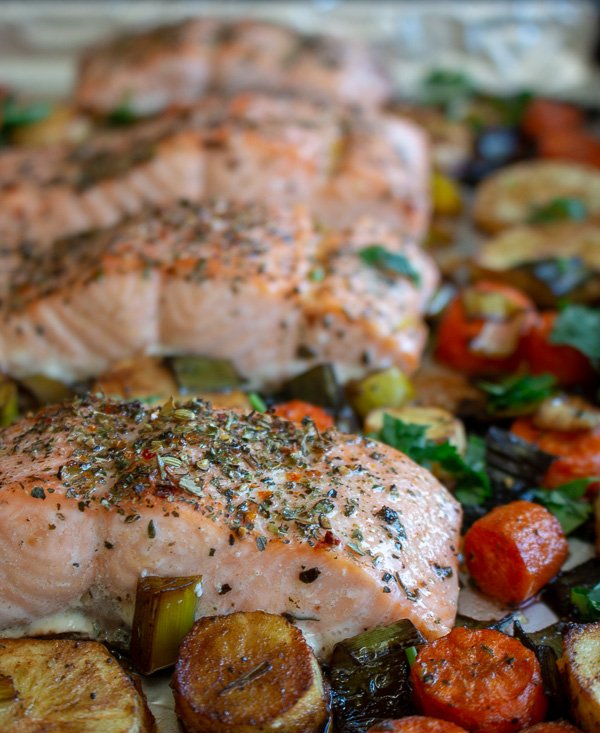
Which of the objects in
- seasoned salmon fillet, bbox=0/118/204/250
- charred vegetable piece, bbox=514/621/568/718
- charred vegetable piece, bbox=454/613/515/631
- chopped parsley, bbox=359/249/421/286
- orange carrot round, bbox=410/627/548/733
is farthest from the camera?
seasoned salmon fillet, bbox=0/118/204/250

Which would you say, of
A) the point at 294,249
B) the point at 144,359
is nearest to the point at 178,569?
the point at 144,359

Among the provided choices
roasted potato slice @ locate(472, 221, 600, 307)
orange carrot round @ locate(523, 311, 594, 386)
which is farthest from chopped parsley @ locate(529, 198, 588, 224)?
orange carrot round @ locate(523, 311, 594, 386)

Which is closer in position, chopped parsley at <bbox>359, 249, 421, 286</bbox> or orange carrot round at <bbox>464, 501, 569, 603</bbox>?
orange carrot round at <bbox>464, 501, 569, 603</bbox>

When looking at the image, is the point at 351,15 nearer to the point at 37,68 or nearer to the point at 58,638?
the point at 37,68

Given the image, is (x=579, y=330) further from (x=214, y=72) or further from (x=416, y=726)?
(x=214, y=72)

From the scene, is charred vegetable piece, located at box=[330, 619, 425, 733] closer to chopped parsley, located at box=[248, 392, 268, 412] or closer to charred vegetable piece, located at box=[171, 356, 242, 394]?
chopped parsley, located at box=[248, 392, 268, 412]

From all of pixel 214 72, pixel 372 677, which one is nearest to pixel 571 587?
pixel 372 677

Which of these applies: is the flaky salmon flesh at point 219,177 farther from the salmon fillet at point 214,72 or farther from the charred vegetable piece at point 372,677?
the charred vegetable piece at point 372,677

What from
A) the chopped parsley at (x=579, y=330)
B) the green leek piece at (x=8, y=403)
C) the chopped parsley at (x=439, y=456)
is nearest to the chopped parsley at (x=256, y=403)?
the chopped parsley at (x=439, y=456)
